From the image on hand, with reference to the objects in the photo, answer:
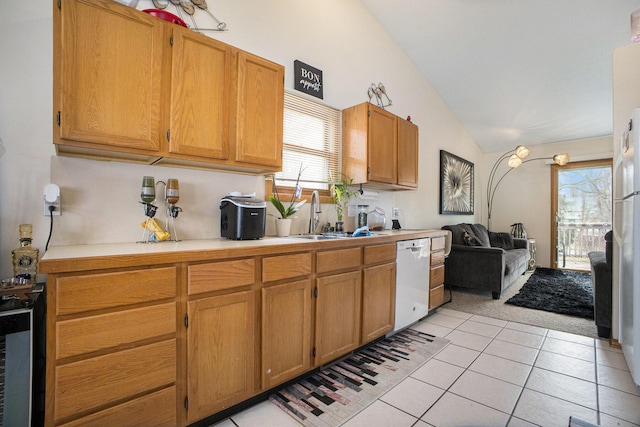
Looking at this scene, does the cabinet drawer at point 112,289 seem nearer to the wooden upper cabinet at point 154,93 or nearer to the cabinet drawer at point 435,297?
the wooden upper cabinet at point 154,93

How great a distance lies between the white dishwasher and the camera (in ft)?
9.08

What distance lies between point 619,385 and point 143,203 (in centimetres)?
331

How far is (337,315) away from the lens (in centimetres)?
215

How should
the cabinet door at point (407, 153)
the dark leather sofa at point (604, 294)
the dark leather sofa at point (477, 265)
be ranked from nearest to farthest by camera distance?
the dark leather sofa at point (604, 294) → the cabinet door at point (407, 153) → the dark leather sofa at point (477, 265)

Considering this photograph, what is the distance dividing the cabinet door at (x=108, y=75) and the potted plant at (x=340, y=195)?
1712 millimetres

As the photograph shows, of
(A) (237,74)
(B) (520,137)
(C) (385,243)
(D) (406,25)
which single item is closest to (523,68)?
(D) (406,25)

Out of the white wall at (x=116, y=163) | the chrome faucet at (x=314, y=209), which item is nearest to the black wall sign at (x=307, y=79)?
the white wall at (x=116, y=163)

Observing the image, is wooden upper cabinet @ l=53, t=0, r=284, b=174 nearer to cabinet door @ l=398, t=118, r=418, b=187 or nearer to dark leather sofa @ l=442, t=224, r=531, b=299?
cabinet door @ l=398, t=118, r=418, b=187

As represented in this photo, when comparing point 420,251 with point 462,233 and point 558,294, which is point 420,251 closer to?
point 462,233

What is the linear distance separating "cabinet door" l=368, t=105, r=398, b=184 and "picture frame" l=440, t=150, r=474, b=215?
2072 millimetres

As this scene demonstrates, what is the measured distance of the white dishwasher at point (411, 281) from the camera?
277 centimetres

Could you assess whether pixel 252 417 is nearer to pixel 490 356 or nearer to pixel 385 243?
pixel 385 243

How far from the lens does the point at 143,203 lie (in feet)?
6.01

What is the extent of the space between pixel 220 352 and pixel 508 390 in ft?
6.02
